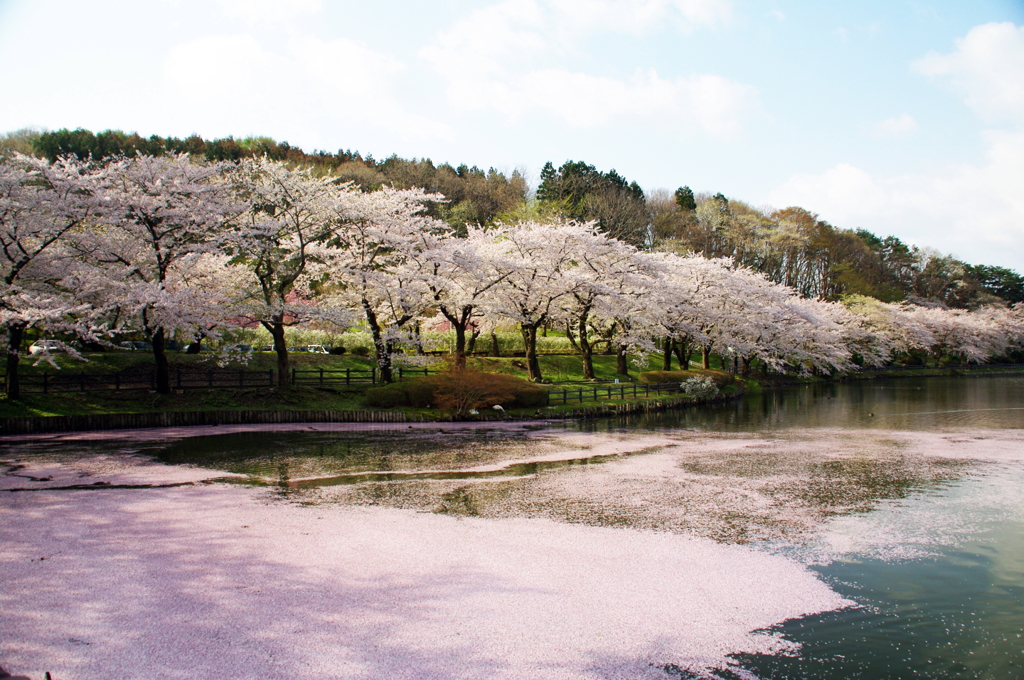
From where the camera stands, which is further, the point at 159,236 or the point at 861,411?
the point at 861,411

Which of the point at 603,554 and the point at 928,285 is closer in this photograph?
the point at 603,554

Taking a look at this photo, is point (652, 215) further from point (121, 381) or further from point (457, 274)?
point (121, 381)

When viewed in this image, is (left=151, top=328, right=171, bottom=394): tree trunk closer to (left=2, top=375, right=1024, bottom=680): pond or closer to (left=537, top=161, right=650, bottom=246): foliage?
(left=2, top=375, right=1024, bottom=680): pond

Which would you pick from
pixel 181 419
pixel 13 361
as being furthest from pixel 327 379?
pixel 13 361

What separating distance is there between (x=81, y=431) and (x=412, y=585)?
19417 millimetres

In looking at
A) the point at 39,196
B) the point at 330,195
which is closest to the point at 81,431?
the point at 39,196

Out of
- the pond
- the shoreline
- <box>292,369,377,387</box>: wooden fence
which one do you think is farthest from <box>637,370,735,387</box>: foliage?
<box>292,369,377,387</box>: wooden fence

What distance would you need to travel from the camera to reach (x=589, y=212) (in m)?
67.2

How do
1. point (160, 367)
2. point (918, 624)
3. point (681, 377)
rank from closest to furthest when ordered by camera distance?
point (918, 624), point (160, 367), point (681, 377)

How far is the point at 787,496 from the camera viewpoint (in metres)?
14.0

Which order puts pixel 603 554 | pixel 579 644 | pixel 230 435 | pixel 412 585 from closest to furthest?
pixel 579 644
pixel 412 585
pixel 603 554
pixel 230 435

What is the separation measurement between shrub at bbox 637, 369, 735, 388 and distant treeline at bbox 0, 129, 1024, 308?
2195cm

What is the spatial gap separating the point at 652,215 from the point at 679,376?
46248 millimetres

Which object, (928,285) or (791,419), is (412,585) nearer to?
(791,419)
